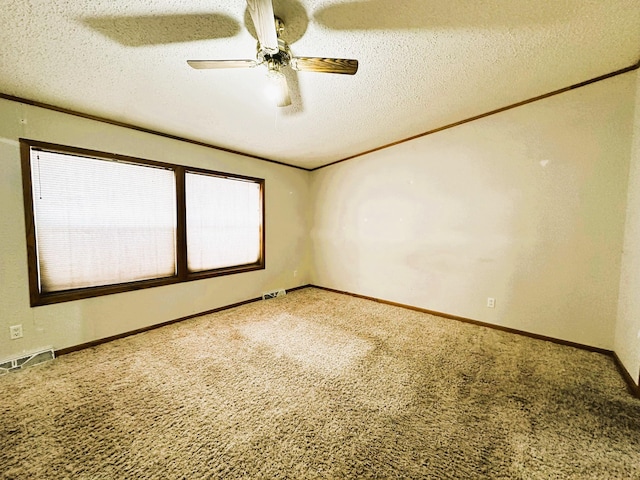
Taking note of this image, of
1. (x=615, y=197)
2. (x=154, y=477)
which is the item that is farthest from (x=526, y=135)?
(x=154, y=477)

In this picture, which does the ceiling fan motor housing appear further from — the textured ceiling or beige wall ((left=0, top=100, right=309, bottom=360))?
beige wall ((left=0, top=100, right=309, bottom=360))

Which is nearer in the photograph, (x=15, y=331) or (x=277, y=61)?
(x=277, y=61)

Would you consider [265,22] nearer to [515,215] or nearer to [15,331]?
[515,215]

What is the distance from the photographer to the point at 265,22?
1.23 m

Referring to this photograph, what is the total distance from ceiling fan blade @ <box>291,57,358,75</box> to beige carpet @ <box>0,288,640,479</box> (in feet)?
7.19

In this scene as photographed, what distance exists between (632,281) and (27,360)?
16.9 ft

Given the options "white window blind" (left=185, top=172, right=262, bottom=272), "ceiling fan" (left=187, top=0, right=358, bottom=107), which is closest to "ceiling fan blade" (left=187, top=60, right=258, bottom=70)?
"ceiling fan" (left=187, top=0, right=358, bottom=107)

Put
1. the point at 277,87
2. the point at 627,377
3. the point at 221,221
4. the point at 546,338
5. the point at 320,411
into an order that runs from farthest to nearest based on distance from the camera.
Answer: the point at 221,221 < the point at 546,338 < the point at 627,377 < the point at 277,87 < the point at 320,411

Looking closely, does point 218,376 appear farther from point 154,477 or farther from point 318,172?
point 318,172

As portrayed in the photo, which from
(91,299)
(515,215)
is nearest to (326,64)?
(515,215)

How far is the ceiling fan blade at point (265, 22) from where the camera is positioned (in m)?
1.13

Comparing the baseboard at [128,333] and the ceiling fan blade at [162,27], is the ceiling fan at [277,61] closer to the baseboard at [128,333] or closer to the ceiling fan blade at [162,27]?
the ceiling fan blade at [162,27]

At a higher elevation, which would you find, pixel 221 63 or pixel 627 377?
pixel 221 63

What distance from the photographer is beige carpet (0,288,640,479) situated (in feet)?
4.03
